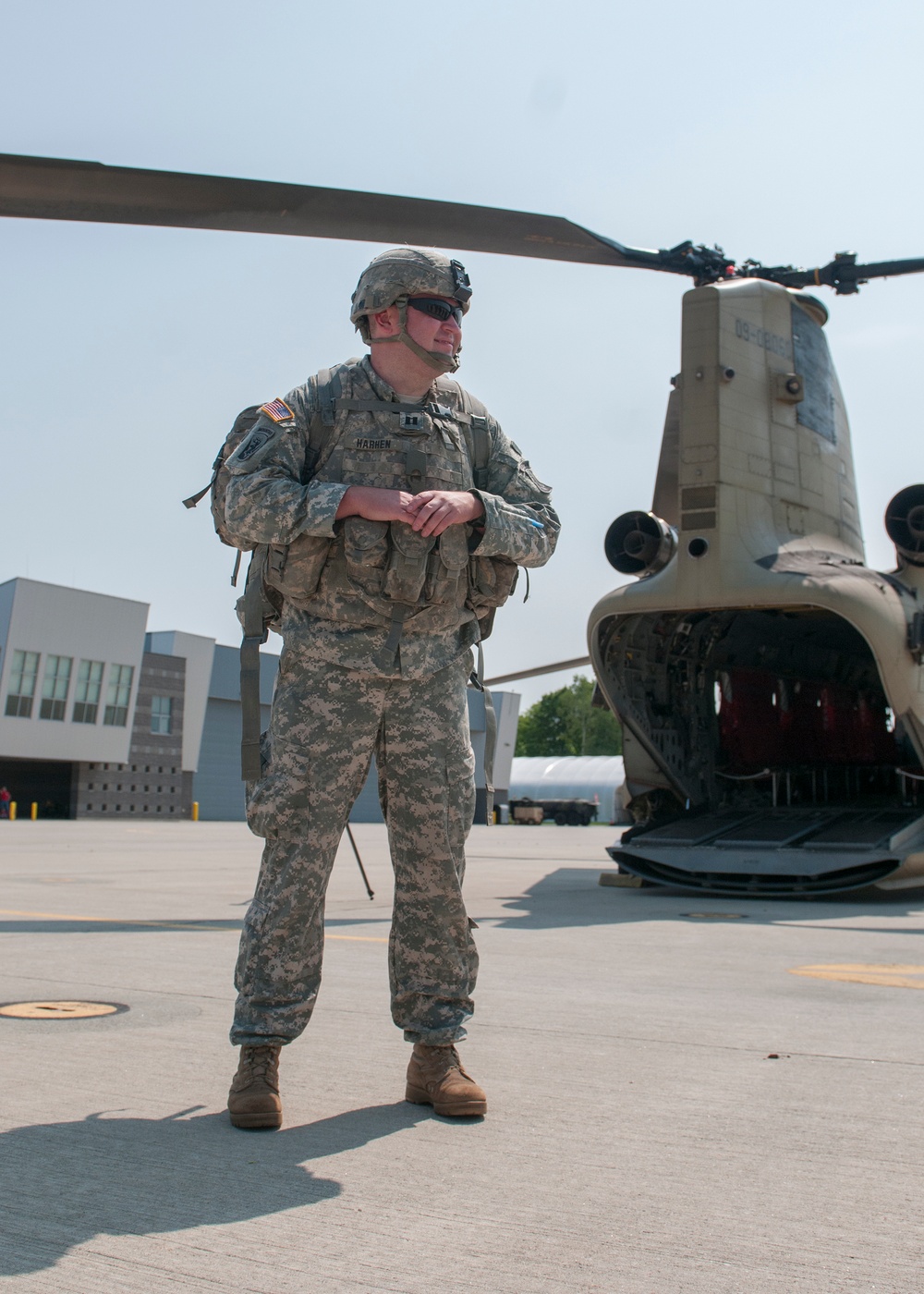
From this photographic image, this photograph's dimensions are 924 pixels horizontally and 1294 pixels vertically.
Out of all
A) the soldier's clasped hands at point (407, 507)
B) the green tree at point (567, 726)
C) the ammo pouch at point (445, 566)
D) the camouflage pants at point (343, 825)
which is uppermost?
the green tree at point (567, 726)

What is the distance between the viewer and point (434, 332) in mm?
3297

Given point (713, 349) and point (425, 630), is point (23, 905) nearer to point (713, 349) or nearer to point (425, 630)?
point (425, 630)

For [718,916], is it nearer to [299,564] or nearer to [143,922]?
[143,922]

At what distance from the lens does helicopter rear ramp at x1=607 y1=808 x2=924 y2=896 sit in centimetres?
1005

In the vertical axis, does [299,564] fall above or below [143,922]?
→ above

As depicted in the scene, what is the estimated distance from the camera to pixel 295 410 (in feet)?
10.8

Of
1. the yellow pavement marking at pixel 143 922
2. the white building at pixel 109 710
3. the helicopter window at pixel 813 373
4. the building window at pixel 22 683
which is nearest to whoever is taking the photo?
the yellow pavement marking at pixel 143 922

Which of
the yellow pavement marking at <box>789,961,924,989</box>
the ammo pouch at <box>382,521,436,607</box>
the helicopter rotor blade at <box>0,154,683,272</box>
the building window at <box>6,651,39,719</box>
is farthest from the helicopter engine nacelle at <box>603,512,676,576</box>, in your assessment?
the building window at <box>6,651,39,719</box>

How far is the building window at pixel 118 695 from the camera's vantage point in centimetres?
4447

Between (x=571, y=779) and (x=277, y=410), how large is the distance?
6825 cm

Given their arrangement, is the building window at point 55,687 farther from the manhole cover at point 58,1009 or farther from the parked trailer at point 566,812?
the manhole cover at point 58,1009

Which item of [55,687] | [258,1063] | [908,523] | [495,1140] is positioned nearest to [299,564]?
[258,1063]

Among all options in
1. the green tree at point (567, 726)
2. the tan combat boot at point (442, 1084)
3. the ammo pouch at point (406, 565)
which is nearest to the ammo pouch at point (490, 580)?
the ammo pouch at point (406, 565)

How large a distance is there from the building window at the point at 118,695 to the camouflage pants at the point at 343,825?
1695 inches
